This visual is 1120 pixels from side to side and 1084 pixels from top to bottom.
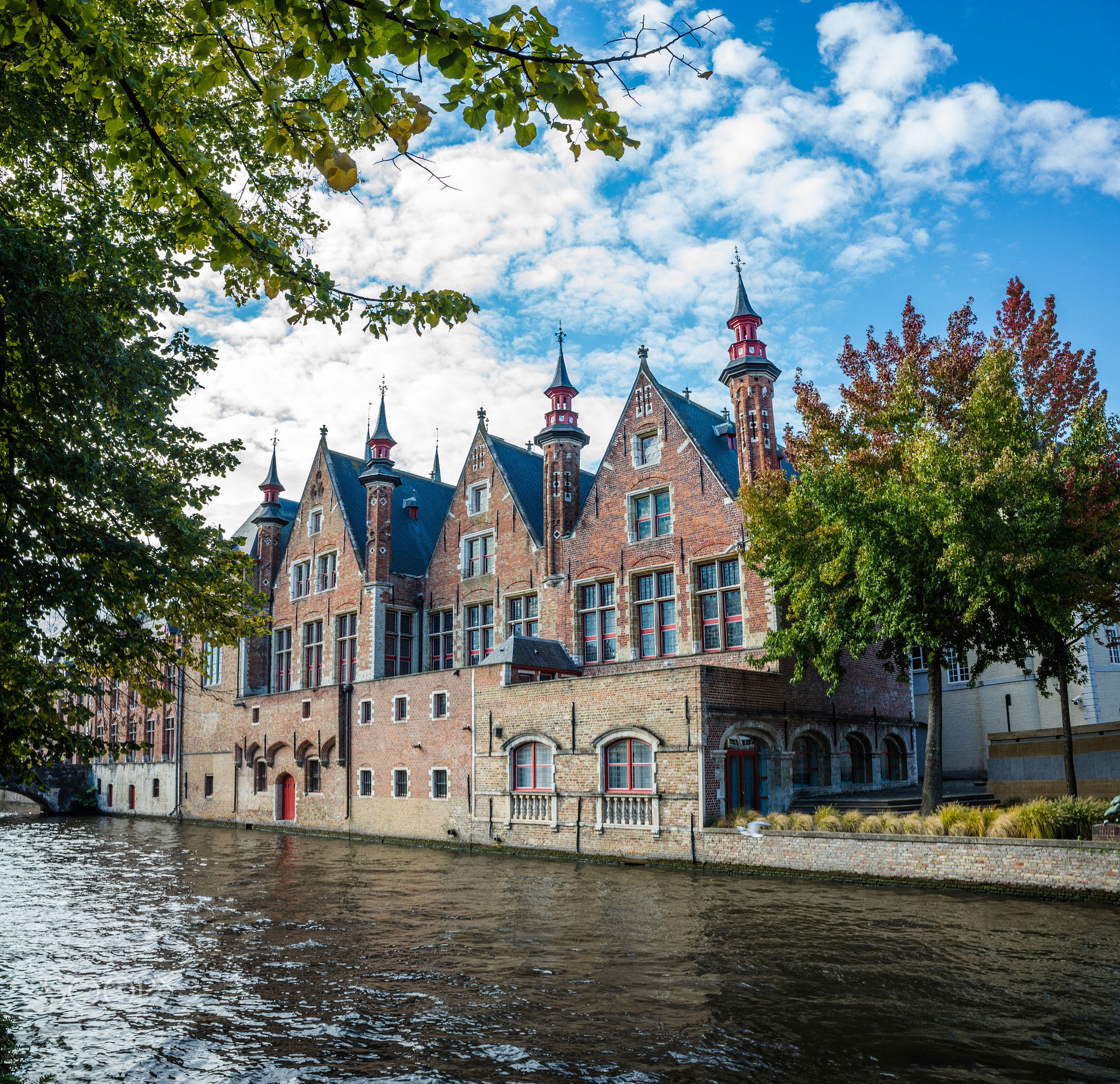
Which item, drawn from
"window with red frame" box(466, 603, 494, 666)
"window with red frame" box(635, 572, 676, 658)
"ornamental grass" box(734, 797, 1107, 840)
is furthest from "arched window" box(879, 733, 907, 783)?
"window with red frame" box(466, 603, 494, 666)

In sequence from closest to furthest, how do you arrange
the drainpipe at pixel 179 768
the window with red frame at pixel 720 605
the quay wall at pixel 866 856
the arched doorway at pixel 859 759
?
the quay wall at pixel 866 856 < the window with red frame at pixel 720 605 < the arched doorway at pixel 859 759 < the drainpipe at pixel 179 768

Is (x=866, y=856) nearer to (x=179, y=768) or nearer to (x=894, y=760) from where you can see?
(x=894, y=760)

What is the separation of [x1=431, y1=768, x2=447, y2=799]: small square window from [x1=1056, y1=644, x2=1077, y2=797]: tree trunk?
57.4 ft

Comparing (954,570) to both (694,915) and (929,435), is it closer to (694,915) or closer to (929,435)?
(929,435)

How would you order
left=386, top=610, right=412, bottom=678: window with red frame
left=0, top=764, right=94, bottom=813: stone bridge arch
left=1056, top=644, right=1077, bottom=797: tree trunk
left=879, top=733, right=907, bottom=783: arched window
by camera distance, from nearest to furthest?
1. left=1056, top=644, right=1077, bottom=797: tree trunk
2. left=879, top=733, right=907, bottom=783: arched window
3. left=386, top=610, right=412, bottom=678: window with red frame
4. left=0, top=764, right=94, bottom=813: stone bridge arch

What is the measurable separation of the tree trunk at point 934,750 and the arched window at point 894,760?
28.5 ft

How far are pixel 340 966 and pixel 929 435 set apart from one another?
49.1 feet

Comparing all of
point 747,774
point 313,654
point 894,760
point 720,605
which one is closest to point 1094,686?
point 894,760

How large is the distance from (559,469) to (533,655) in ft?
21.7

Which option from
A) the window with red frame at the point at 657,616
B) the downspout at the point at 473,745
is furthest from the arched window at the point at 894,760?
the downspout at the point at 473,745

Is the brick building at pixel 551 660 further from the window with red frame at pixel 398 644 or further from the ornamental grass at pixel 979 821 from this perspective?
the ornamental grass at pixel 979 821

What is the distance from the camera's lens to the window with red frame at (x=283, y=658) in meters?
39.8

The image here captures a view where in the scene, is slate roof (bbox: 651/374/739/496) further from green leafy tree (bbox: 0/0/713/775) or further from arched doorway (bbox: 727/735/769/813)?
green leafy tree (bbox: 0/0/713/775)

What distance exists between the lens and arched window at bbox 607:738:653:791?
22422 millimetres
